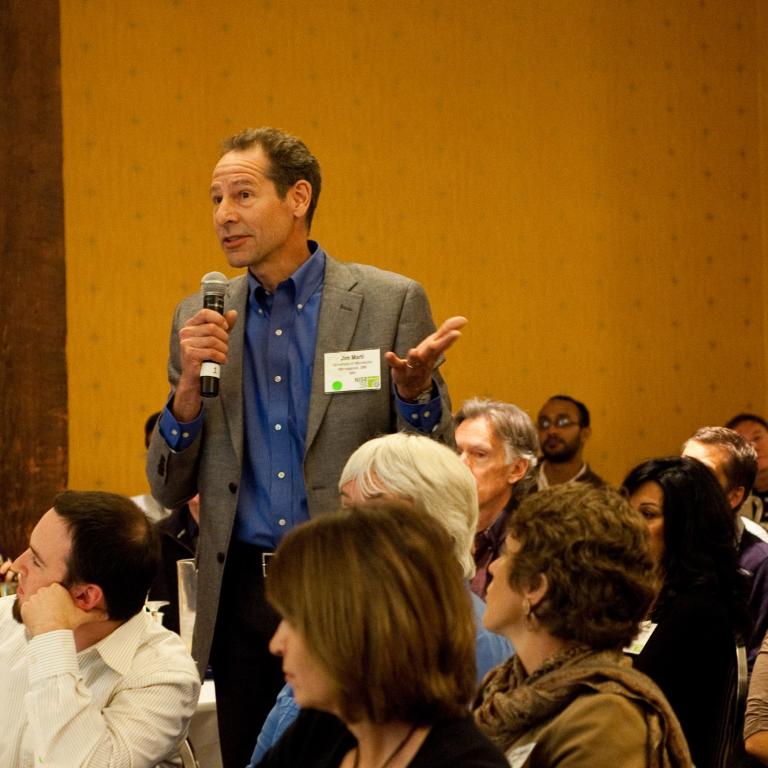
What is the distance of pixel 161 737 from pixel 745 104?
5.98 meters

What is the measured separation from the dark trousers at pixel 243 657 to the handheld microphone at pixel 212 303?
36cm

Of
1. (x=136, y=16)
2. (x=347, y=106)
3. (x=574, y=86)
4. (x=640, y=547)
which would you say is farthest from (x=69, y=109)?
(x=640, y=547)

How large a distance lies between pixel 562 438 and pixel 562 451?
3.0 inches

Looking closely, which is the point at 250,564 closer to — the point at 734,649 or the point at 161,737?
the point at 161,737

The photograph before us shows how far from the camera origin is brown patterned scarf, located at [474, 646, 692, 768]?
152 centimetres

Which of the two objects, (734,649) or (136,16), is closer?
(734,649)

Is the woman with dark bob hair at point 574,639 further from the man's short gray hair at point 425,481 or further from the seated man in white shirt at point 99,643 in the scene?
the seated man in white shirt at point 99,643

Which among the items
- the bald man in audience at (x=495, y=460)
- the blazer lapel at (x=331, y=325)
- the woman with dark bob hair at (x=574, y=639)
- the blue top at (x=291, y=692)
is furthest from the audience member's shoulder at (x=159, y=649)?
the bald man in audience at (x=495, y=460)

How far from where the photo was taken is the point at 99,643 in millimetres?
2090

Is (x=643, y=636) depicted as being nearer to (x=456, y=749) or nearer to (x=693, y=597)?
(x=693, y=597)

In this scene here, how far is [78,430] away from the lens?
5.49 metres

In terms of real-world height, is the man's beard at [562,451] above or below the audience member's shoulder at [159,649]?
below

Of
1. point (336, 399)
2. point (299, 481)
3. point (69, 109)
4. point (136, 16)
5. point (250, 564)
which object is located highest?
point (136, 16)

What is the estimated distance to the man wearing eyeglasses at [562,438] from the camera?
20.3ft
